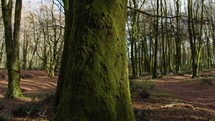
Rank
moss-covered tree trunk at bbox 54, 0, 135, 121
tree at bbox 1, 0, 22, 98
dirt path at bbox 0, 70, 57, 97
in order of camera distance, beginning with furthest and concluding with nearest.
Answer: dirt path at bbox 0, 70, 57, 97, tree at bbox 1, 0, 22, 98, moss-covered tree trunk at bbox 54, 0, 135, 121

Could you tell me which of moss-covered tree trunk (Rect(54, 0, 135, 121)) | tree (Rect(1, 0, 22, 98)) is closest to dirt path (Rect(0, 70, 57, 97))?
tree (Rect(1, 0, 22, 98))

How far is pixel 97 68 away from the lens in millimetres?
A: 3789

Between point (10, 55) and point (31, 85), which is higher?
point (10, 55)

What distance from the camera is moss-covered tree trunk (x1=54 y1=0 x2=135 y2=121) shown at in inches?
144

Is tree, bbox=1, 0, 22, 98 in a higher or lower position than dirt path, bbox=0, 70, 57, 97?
higher

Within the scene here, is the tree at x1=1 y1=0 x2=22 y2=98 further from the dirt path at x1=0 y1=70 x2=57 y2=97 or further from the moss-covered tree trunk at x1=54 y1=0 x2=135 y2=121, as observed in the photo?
the moss-covered tree trunk at x1=54 y1=0 x2=135 y2=121

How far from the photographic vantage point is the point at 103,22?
12.8 feet

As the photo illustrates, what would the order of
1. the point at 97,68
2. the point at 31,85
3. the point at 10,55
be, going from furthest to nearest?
the point at 31,85
the point at 10,55
the point at 97,68

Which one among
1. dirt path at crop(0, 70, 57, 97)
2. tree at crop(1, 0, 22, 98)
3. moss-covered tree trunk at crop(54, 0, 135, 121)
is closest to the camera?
moss-covered tree trunk at crop(54, 0, 135, 121)

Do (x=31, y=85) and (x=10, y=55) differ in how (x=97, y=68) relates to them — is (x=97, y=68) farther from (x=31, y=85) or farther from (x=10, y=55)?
(x=31, y=85)

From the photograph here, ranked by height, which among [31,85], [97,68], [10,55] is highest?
[10,55]

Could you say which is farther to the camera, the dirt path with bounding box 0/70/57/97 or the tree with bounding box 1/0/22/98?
the dirt path with bounding box 0/70/57/97

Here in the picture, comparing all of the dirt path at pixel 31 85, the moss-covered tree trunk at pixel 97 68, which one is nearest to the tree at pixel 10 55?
the dirt path at pixel 31 85

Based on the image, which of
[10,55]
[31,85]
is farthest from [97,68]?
[31,85]
